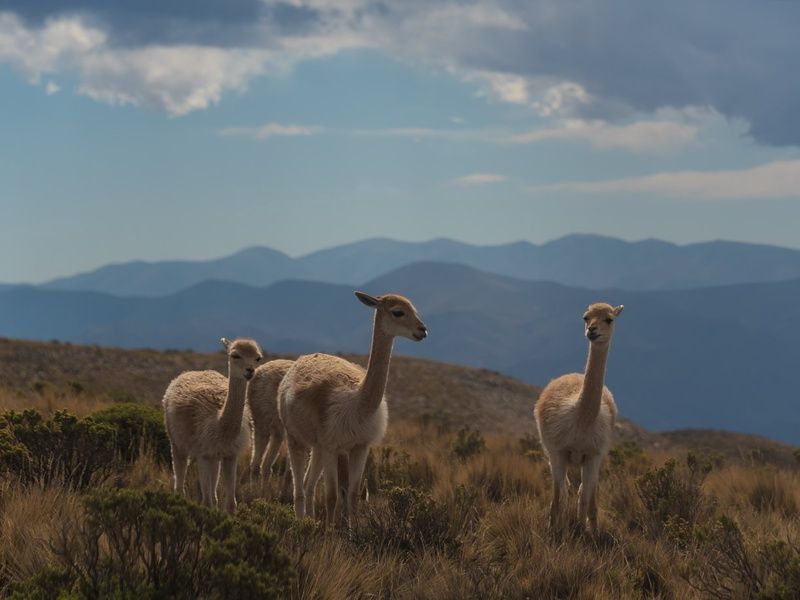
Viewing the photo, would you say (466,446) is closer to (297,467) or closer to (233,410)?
(297,467)

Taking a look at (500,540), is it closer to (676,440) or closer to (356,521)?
(356,521)

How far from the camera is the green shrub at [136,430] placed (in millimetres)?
9898

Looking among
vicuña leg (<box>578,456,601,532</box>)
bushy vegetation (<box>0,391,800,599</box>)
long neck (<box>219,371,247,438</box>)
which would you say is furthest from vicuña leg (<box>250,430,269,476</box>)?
vicuña leg (<box>578,456,601,532</box>)

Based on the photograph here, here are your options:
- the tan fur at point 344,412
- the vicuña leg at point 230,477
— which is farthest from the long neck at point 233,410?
the tan fur at point 344,412

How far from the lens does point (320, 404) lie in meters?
7.59

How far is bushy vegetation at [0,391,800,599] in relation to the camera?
4.55 metres

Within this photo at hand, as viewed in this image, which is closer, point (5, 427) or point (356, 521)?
point (356, 521)

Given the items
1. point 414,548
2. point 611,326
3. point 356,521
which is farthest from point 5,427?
point 611,326

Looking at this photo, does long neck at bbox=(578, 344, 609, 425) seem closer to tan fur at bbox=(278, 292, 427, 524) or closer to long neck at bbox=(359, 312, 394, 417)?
tan fur at bbox=(278, 292, 427, 524)

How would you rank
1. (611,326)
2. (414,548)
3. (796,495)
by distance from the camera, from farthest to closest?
(796,495) → (611,326) → (414,548)

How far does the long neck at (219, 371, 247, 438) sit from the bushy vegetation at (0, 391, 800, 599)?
81 cm

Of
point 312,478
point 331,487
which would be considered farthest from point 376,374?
point 312,478

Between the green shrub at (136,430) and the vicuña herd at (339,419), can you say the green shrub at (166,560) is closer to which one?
the vicuña herd at (339,419)

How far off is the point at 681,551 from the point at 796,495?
417 centimetres
